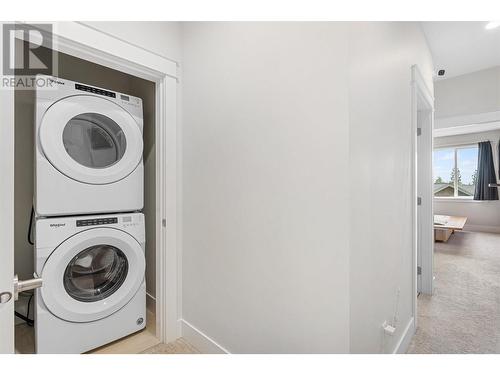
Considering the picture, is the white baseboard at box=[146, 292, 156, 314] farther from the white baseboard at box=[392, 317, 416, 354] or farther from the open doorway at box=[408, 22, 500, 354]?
the open doorway at box=[408, 22, 500, 354]

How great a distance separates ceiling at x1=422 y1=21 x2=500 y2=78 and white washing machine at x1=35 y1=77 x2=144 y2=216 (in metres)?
2.57

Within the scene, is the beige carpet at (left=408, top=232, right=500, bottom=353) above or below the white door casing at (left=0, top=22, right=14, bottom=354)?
below

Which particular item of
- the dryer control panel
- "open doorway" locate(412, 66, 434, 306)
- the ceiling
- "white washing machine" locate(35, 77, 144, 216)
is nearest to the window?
the ceiling

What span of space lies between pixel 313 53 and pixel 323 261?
0.92 meters

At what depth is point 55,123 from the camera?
61.0 inches

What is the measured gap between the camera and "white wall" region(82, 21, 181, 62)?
4.89 feet

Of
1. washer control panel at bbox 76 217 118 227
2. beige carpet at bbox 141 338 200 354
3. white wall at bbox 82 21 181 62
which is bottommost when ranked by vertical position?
beige carpet at bbox 141 338 200 354

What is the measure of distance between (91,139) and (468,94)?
161 inches

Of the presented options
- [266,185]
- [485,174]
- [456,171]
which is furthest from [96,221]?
[456,171]

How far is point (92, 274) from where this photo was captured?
5.92 feet

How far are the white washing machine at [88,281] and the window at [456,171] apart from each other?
23.7ft

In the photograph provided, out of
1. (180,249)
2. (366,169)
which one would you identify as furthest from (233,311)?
(366,169)

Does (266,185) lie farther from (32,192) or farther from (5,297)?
(32,192)
